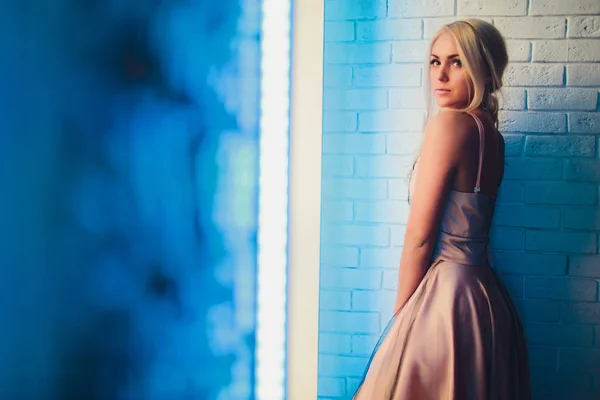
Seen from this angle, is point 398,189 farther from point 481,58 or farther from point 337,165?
point 481,58

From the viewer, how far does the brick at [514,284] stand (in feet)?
5.29

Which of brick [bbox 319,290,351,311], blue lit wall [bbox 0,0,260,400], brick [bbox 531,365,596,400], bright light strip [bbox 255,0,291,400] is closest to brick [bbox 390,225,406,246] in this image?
brick [bbox 319,290,351,311]

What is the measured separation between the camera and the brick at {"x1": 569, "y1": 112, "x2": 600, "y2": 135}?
158 cm

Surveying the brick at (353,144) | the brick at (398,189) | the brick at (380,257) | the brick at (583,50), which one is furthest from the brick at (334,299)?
the brick at (583,50)

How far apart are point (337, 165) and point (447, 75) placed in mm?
429

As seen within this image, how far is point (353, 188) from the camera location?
5.59 ft

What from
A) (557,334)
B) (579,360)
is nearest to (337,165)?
(557,334)

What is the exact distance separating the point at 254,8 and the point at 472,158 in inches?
31.4

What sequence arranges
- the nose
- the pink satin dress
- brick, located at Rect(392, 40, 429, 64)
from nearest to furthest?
the pink satin dress
the nose
brick, located at Rect(392, 40, 429, 64)

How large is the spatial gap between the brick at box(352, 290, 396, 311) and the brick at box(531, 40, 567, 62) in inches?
32.6

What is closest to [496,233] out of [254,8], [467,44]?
[467,44]

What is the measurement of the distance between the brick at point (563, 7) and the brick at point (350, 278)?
0.92m

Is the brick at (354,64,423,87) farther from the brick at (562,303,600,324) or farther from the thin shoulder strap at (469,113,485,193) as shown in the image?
the brick at (562,303,600,324)

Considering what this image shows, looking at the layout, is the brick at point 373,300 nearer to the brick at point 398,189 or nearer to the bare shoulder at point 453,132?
the brick at point 398,189
